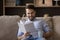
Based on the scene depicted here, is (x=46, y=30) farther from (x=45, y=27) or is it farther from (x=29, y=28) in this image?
(x=29, y=28)

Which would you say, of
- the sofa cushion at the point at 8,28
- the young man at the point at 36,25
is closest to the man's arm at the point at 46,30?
the young man at the point at 36,25

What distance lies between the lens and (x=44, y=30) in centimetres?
265

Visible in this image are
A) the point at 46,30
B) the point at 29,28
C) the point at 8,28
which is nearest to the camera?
the point at 29,28

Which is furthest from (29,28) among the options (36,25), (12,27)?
(12,27)

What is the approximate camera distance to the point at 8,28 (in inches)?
112

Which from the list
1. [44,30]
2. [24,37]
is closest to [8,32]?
[24,37]

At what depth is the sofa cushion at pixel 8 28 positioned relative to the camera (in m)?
2.80

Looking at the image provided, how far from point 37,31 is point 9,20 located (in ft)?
1.97

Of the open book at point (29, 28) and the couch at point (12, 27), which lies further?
the couch at point (12, 27)

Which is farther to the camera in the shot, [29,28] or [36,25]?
[36,25]

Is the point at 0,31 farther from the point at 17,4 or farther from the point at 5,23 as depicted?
the point at 17,4

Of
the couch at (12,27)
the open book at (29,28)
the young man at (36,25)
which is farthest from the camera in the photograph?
the couch at (12,27)

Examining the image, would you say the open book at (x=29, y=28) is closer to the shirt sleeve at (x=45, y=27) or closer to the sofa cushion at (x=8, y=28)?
the shirt sleeve at (x=45, y=27)

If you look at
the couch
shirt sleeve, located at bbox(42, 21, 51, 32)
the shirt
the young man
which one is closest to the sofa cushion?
the couch
